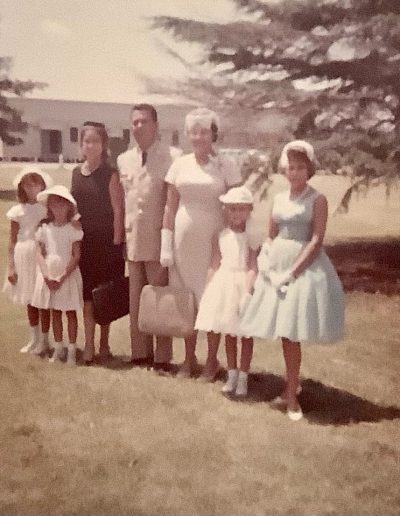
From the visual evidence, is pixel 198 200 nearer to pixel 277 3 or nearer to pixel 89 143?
pixel 89 143

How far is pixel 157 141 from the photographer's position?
2301mm

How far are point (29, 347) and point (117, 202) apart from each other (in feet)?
1.75

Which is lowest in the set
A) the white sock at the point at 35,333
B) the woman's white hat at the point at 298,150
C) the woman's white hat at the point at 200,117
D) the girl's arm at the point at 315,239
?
the white sock at the point at 35,333

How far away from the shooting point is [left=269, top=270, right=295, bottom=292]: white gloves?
2.12m

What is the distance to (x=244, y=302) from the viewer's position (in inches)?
86.5

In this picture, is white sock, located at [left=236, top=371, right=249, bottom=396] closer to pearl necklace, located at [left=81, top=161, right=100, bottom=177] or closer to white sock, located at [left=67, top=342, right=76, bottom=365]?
white sock, located at [left=67, top=342, right=76, bottom=365]

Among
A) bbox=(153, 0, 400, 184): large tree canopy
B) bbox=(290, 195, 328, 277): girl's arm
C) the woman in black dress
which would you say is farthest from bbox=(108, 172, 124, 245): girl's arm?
bbox=(290, 195, 328, 277): girl's arm

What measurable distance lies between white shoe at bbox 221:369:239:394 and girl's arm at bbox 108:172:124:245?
57 cm

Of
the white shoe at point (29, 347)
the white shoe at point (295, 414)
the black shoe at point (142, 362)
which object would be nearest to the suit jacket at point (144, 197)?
the black shoe at point (142, 362)

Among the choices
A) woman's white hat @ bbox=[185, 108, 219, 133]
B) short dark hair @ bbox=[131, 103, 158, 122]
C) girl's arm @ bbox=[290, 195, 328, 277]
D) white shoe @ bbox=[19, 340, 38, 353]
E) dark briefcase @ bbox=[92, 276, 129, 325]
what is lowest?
white shoe @ bbox=[19, 340, 38, 353]

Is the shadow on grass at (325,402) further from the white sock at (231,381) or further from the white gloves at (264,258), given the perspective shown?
the white gloves at (264,258)

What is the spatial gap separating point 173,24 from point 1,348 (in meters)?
1.10

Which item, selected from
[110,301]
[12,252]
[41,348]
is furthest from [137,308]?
[12,252]

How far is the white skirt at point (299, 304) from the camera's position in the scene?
210 centimetres
